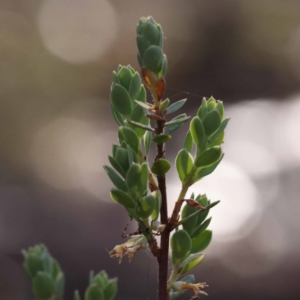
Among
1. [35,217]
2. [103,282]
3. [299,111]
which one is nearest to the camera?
[103,282]

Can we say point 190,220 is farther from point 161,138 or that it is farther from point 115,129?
point 115,129

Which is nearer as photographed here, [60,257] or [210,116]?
[210,116]

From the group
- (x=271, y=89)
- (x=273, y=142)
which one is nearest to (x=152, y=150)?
(x=273, y=142)

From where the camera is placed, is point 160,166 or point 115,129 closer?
point 160,166

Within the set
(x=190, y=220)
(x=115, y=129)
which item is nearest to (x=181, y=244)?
(x=190, y=220)

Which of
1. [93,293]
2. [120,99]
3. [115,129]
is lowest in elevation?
[93,293]

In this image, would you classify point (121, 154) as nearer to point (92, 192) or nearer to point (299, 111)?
point (92, 192)
